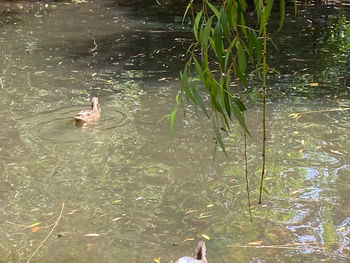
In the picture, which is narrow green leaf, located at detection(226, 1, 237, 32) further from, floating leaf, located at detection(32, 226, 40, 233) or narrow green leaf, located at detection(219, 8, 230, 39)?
floating leaf, located at detection(32, 226, 40, 233)

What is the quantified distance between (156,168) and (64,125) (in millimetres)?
1699

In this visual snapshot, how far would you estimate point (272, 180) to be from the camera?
5520mm

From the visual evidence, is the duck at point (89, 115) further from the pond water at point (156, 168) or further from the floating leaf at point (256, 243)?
the floating leaf at point (256, 243)

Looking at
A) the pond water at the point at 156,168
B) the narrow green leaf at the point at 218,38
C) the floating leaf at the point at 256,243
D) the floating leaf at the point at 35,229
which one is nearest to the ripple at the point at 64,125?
the pond water at the point at 156,168

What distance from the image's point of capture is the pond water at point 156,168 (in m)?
A: 4.59

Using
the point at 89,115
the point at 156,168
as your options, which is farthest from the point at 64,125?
the point at 156,168

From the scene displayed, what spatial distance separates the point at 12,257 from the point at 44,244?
27cm

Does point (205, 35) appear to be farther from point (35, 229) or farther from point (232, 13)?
point (35, 229)

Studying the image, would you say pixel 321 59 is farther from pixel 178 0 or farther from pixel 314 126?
pixel 178 0

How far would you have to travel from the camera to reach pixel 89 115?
268 inches

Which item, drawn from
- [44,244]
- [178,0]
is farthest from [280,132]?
[178,0]

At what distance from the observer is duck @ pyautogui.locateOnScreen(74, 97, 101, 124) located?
672cm

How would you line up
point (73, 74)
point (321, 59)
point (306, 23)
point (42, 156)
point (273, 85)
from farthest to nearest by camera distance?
point (306, 23) < point (321, 59) < point (73, 74) < point (273, 85) < point (42, 156)

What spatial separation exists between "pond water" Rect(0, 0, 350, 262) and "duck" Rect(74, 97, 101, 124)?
0.10 metres
